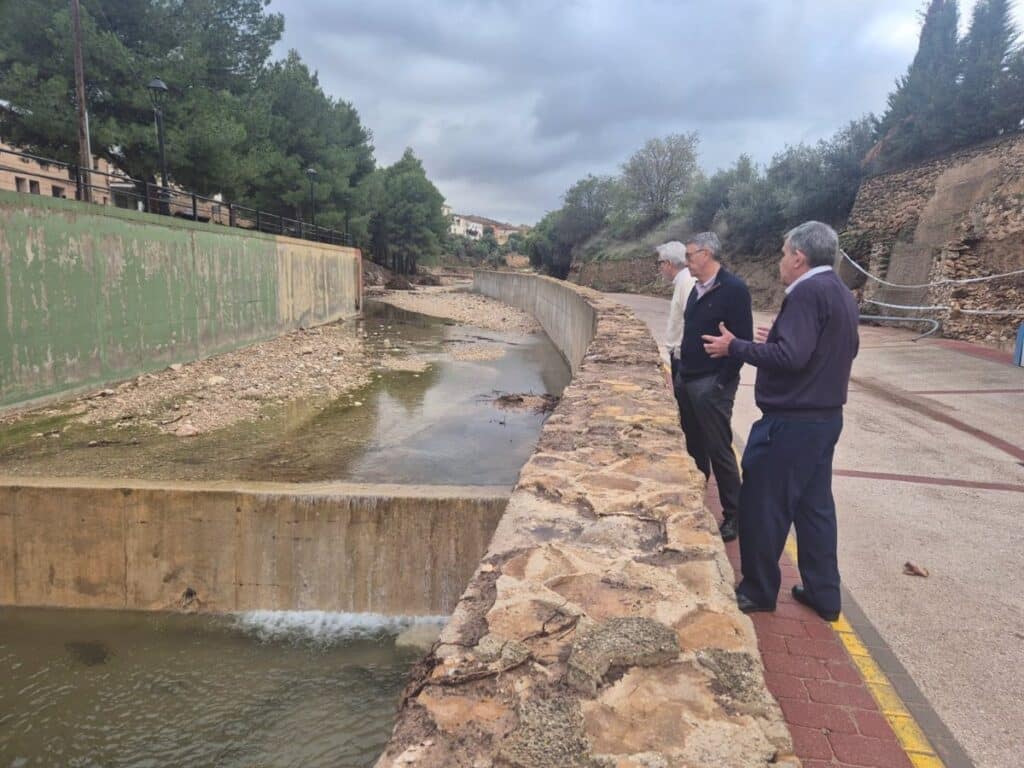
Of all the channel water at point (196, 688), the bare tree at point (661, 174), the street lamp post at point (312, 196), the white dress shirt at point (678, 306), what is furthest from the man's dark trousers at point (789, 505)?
the bare tree at point (661, 174)

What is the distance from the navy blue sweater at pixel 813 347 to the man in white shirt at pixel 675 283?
1.78m

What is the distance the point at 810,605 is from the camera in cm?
355

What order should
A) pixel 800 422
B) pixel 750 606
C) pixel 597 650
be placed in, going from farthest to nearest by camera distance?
pixel 750 606, pixel 800 422, pixel 597 650

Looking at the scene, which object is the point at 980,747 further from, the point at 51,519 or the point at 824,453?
the point at 51,519

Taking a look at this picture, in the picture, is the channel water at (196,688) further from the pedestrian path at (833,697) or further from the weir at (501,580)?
the pedestrian path at (833,697)

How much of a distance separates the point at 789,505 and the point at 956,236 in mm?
16580

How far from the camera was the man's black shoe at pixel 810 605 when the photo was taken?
135 inches

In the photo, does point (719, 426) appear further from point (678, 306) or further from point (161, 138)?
point (161, 138)

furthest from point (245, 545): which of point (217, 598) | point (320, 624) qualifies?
point (320, 624)

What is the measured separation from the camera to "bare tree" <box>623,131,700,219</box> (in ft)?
161

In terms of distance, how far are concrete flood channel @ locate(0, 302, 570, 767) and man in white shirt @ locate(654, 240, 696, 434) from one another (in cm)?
205

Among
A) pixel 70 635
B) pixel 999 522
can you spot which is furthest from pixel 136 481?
pixel 999 522

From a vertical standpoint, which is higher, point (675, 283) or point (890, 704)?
point (675, 283)

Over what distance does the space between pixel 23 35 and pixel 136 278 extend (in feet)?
45.3
